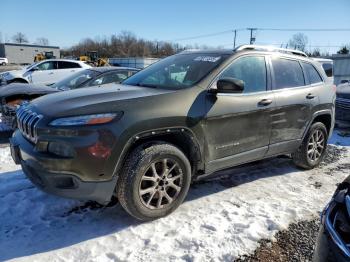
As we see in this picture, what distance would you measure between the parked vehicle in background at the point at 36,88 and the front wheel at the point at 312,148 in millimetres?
3511

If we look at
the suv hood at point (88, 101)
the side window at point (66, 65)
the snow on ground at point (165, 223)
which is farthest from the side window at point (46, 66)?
the suv hood at point (88, 101)

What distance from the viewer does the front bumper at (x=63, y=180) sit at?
10.2 ft

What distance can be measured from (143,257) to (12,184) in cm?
241

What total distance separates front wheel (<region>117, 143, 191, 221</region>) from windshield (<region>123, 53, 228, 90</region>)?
840 millimetres

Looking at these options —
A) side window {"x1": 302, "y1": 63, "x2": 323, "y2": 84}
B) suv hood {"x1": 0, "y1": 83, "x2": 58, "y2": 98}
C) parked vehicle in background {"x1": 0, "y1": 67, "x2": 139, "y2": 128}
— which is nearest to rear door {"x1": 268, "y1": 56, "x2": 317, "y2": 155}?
side window {"x1": 302, "y1": 63, "x2": 323, "y2": 84}

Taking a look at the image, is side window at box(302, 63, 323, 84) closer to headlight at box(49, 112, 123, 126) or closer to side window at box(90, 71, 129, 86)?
headlight at box(49, 112, 123, 126)

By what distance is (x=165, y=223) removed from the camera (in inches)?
143

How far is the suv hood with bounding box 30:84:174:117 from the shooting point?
10.7ft

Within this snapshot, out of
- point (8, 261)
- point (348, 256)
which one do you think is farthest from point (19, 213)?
point (348, 256)

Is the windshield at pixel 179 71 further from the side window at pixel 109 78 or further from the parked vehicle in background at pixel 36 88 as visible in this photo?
the side window at pixel 109 78

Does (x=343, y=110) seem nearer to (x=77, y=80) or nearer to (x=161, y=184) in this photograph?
(x=77, y=80)

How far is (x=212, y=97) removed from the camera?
12.7ft

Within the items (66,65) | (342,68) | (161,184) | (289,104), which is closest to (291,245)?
(161,184)

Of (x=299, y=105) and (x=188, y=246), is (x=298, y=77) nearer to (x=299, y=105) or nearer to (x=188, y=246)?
(x=299, y=105)
